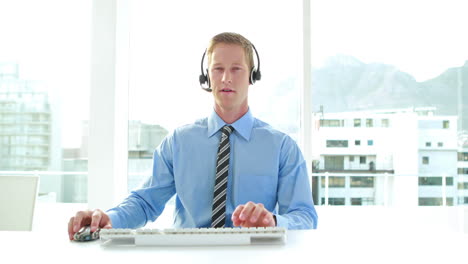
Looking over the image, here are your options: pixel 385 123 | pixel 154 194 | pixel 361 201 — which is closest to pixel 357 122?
pixel 385 123

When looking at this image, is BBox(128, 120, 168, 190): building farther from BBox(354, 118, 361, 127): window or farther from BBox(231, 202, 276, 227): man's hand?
BBox(231, 202, 276, 227): man's hand

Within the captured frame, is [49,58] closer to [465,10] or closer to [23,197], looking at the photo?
[23,197]

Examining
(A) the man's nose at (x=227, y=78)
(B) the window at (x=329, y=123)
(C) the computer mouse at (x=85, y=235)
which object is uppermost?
(A) the man's nose at (x=227, y=78)

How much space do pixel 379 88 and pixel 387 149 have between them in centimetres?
48

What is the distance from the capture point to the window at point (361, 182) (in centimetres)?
328

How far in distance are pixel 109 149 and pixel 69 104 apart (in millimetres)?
657

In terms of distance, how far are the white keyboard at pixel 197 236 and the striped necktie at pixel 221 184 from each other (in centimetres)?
62

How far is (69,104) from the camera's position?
9.21 feet

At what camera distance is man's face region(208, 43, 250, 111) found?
136 cm

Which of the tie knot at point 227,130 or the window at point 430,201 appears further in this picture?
the window at point 430,201

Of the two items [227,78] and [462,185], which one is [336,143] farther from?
[227,78]

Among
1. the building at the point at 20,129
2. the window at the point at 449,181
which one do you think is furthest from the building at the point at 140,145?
the window at the point at 449,181

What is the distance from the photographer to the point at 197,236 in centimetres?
63

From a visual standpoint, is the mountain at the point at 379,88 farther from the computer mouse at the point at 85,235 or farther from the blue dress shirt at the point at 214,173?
the computer mouse at the point at 85,235
